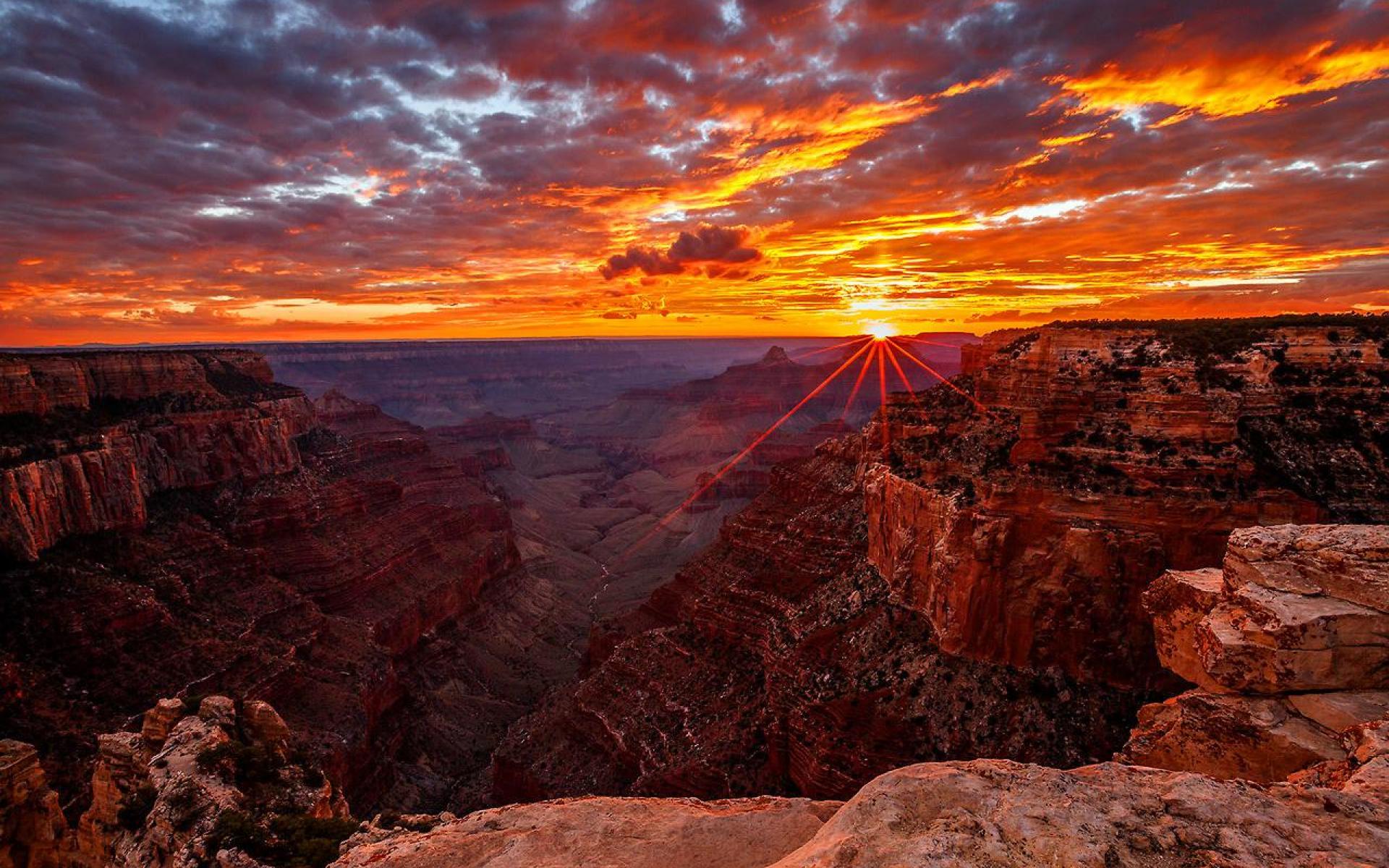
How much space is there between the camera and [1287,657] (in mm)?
9234

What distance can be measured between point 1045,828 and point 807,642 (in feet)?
76.1

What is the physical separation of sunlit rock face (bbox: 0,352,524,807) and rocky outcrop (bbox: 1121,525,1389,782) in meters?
35.9

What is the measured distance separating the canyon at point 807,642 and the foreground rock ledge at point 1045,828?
5 cm

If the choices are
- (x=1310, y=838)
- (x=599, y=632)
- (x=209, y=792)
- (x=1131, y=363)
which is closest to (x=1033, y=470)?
(x=1131, y=363)

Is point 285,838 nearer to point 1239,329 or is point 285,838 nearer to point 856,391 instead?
point 1239,329

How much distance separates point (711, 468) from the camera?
5039 inches

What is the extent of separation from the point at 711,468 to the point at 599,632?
83.3 meters

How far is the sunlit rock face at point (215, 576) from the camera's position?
31.5 metres

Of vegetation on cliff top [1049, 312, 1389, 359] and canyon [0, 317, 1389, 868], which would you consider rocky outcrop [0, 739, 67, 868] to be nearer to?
canyon [0, 317, 1389, 868]

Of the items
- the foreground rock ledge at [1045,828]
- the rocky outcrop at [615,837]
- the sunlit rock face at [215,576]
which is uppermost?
the foreground rock ledge at [1045,828]

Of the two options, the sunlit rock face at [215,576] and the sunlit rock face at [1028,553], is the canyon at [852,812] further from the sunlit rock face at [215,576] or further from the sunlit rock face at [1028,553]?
the sunlit rock face at [215,576]

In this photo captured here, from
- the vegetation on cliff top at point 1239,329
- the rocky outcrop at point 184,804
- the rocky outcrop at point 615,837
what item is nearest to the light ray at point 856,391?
the vegetation on cliff top at point 1239,329

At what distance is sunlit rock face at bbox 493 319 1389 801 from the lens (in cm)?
2008

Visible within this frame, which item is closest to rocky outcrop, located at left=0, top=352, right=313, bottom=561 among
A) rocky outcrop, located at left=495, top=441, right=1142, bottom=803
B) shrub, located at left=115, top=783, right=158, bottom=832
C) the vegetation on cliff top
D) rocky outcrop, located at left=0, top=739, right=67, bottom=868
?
rocky outcrop, located at left=0, top=739, right=67, bottom=868
